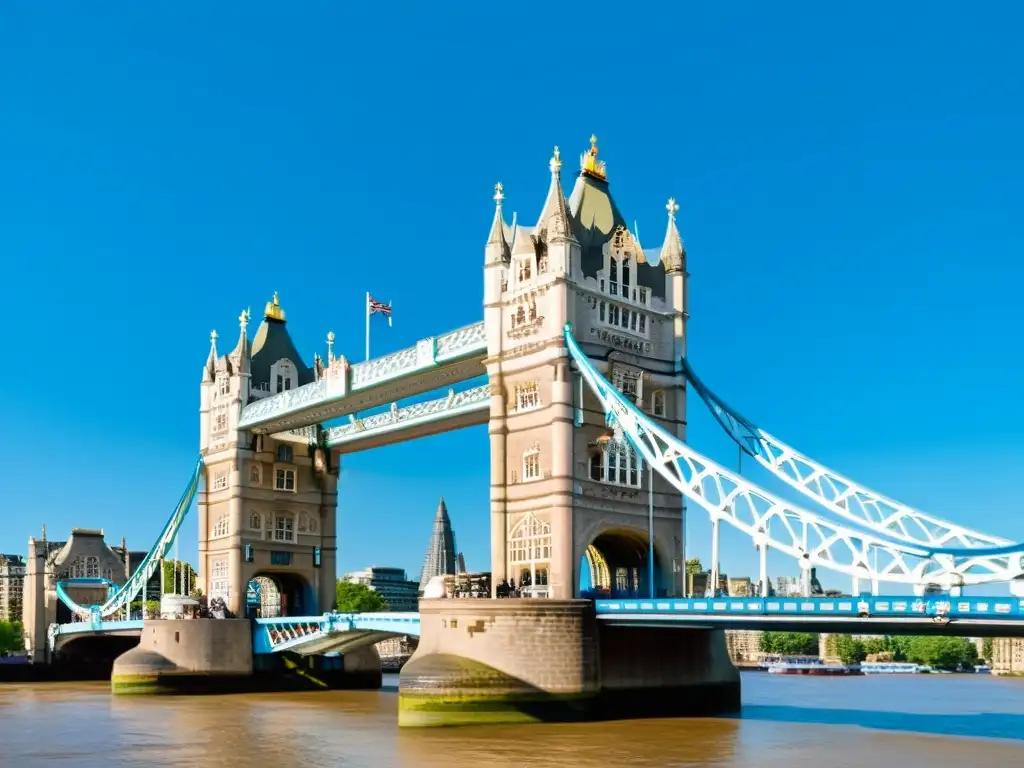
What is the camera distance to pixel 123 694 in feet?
193

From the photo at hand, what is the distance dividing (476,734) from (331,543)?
101ft

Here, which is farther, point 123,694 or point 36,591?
point 36,591

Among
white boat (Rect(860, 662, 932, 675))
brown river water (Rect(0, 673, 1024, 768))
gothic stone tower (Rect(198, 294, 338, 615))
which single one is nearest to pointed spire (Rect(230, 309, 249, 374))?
gothic stone tower (Rect(198, 294, 338, 615))

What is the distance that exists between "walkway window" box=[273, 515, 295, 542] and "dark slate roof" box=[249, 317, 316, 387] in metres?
6.71

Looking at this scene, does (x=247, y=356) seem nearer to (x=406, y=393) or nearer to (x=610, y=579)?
(x=406, y=393)

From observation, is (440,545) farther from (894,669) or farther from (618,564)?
(618,564)

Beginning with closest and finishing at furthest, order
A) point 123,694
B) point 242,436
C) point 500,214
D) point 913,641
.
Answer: point 500,214, point 123,694, point 242,436, point 913,641

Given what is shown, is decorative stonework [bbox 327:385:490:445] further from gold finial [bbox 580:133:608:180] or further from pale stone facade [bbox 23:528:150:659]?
pale stone facade [bbox 23:528:150:659]

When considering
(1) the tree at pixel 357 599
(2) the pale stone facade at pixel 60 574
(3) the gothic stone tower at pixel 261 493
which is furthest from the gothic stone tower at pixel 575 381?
(1) the tree at pixel 357 599

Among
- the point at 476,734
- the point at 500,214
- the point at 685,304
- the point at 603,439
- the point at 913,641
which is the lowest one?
the point at 913,641

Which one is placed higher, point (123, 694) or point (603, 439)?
point (603, 439)

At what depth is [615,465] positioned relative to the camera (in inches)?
1732

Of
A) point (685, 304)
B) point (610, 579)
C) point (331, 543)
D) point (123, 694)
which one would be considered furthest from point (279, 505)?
point (685, 304)

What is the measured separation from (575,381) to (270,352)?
27.5 metres
